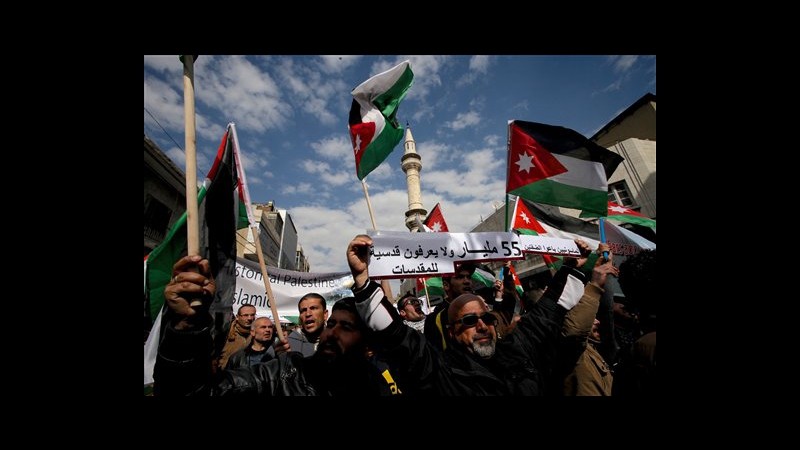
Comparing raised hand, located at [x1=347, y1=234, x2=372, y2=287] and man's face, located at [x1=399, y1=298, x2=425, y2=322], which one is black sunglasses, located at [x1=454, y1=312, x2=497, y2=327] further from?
man's face, located at [x1=399, y1=298, x2=425, y2=322]

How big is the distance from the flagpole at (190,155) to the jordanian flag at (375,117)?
2.39 meters

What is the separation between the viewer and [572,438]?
1.30 m

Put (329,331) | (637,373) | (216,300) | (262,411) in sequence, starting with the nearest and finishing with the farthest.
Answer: (262,411) < (637,373) < (329,331) < (216,300)

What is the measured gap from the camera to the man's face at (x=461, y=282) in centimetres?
356

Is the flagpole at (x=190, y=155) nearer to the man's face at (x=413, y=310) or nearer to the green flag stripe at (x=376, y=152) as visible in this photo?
the green flag stripe at (x=376, y=152)

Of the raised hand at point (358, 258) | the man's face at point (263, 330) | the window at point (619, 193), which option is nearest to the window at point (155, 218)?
the man's face at point (263, 330)

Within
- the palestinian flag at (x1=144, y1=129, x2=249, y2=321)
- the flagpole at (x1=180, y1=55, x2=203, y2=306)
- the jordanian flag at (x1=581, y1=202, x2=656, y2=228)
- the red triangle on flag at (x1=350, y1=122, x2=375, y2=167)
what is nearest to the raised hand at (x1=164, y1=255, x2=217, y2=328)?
the flagpole at (x1=180, y1=55, x2=203, y2=306)

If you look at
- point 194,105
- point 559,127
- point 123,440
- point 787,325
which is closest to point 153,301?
point 194,105

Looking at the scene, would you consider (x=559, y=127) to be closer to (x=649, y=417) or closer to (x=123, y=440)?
(x=649, y=417)

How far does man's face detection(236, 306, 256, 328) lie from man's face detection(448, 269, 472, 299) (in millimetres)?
2922

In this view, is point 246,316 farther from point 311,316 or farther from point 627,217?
point 627,217

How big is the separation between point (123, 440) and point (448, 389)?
146cm

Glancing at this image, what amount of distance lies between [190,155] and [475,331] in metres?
2.16

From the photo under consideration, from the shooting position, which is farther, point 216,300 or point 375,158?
point 375,158
